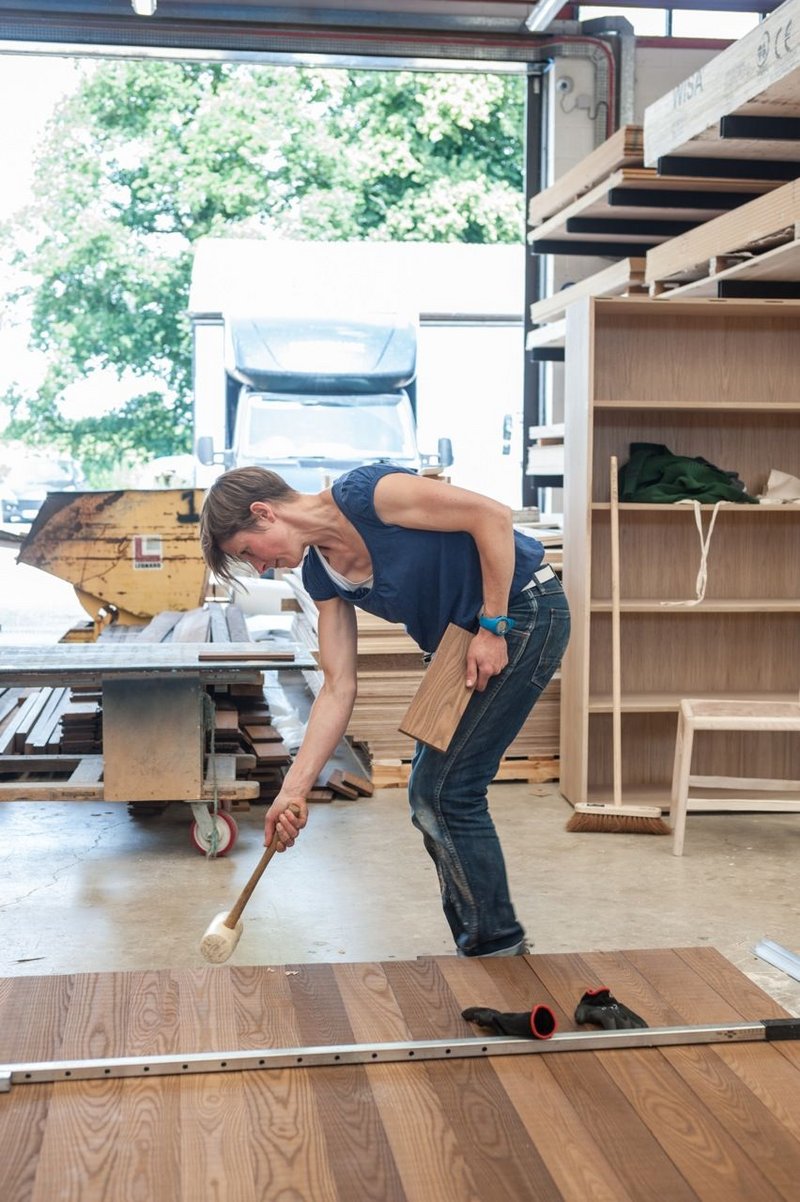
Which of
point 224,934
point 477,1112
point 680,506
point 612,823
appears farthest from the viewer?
point 680,506

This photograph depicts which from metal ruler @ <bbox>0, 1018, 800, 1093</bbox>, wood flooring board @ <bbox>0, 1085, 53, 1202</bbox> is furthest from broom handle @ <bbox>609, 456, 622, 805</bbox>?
wood flooring board @ <bbox>0, 1085, 53, 1202</bbox>

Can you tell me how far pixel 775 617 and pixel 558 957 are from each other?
11.7ft

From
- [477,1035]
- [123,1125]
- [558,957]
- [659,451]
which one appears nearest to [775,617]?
[659,451]

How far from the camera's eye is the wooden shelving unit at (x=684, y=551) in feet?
18.8

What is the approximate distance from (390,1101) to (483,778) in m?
1.07

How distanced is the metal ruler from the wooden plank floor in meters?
0.02

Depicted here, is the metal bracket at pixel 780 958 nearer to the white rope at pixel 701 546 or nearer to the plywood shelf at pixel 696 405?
the white rope at pixel 701 546

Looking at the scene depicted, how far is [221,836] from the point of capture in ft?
16.3

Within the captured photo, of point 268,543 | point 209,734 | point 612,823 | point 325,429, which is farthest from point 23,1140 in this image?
point 325,429

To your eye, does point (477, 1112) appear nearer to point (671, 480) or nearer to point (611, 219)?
point (671, 480)

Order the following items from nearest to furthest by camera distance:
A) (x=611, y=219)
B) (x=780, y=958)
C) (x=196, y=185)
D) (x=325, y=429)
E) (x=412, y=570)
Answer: (x=412, y=570) → (x=780, y=958) → (x=611, y=219) → (x=325, y=429) → (x=196, y=185)

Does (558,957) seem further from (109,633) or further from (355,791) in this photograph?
(109,633)

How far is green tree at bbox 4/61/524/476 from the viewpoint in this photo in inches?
758

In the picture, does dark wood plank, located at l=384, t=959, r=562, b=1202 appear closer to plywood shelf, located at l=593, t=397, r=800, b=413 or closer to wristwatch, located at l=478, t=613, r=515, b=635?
wristwatch, located at l=478, t=613, r=515, b=635
